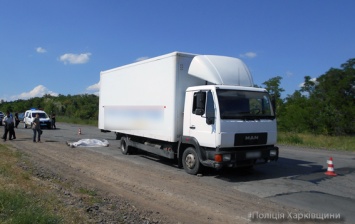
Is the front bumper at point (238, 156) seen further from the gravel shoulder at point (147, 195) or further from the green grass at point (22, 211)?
the green grass at point (22, 211)

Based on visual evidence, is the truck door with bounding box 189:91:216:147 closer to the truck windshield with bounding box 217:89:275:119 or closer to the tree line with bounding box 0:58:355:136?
the truck windshield with bounding box 217:89:275:119

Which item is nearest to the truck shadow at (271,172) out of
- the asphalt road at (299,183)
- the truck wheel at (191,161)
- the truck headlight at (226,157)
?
the asphalt road at (299,183)

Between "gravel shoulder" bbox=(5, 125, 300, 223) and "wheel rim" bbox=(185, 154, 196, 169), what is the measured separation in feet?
1.00

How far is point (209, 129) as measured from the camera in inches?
370

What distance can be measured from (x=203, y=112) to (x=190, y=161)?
161 cm

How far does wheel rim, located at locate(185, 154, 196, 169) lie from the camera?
10164 mm

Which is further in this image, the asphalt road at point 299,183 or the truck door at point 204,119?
the truck door at point 204,119

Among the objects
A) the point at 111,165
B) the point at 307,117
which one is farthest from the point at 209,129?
the point at 307,117

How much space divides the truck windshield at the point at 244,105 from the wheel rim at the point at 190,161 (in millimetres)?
1736

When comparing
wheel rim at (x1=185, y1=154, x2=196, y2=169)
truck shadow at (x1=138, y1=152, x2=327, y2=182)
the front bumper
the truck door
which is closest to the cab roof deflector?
the truck door

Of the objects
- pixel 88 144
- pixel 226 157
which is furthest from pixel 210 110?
pixel 88 144

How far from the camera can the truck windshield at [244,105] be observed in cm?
937

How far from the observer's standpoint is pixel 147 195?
7.79 metres

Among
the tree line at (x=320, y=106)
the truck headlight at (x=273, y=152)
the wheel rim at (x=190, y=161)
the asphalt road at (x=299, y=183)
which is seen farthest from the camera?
the tree line at (x=320, y=106)
